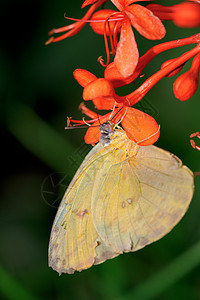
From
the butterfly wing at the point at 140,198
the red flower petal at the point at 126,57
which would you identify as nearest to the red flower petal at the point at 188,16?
the red flower petal at the point at 126,57

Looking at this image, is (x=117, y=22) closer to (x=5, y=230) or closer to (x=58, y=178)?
(x=58, y=178)

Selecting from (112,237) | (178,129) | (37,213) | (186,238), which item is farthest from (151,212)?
(37,213)

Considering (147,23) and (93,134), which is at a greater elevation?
(147,23)

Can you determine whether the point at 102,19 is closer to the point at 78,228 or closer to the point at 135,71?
A: the point at 135,71

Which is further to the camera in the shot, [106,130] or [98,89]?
[106,130]

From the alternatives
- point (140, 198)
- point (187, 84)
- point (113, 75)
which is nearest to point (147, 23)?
point (113, 75)

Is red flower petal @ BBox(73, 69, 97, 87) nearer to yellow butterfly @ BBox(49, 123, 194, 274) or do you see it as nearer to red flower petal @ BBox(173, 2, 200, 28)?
yellow butterfly @ BBox(49, 123, 194, 274)
